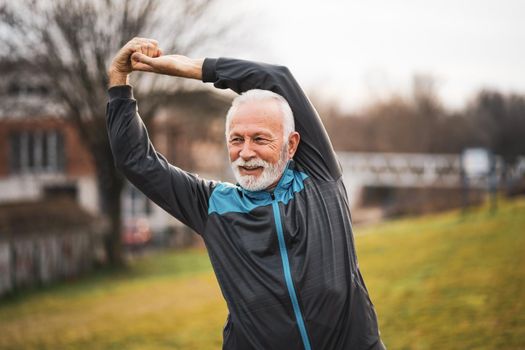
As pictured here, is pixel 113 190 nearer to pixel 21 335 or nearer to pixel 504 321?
pixel 21 335

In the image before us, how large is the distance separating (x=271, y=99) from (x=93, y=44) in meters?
15.2

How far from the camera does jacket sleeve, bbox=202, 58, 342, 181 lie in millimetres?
2420

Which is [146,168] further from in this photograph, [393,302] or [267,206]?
[393,302]

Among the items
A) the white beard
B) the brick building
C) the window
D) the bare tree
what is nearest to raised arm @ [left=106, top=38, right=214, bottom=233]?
the white beard

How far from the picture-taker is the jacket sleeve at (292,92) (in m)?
2.42

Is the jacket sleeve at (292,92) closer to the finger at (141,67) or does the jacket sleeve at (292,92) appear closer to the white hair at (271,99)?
the white hair at (271,99)

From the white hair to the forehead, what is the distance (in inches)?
0.5

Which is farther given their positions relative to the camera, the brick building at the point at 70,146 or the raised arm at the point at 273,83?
the brick building at the point at 70,146

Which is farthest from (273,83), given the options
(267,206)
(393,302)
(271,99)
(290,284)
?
(393,302)

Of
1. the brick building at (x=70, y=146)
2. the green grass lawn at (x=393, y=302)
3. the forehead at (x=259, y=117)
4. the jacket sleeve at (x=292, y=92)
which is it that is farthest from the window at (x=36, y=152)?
the forehead at (x=259, y=117)

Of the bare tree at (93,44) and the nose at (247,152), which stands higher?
the bare tree at (93,44)

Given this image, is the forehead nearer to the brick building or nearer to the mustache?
the mustache

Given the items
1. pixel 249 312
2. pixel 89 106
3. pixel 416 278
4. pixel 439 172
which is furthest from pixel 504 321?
pixel 439 172

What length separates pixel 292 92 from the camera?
7.95 feet
